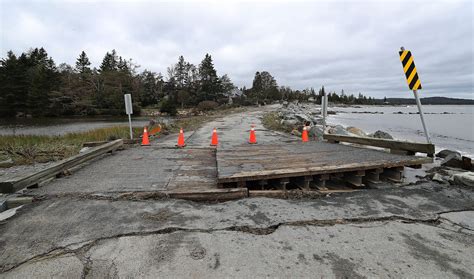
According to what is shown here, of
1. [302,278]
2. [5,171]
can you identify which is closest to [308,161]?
[302,278]

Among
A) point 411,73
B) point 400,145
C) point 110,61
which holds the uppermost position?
point 110,61

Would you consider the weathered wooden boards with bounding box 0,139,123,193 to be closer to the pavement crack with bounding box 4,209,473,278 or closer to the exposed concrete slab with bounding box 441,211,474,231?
the pavement crack with bounding box 4,209,473,278

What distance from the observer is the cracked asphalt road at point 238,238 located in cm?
226

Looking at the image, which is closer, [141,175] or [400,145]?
[141,175]

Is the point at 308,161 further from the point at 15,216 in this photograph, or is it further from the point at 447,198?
Result: the point at 15,216

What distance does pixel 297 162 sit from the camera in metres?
5.47

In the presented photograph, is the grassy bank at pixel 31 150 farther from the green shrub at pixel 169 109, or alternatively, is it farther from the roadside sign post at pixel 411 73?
the green shrub at pixel 169 109

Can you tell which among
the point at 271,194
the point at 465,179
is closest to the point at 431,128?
the point at 465,179

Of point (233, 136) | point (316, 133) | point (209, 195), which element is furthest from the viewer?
point (316, 133)

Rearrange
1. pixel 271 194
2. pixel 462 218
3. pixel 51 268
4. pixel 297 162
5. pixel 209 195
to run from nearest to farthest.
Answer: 1. pixel 51 268
2. pixel 462 218
3. pixel 209 195
4. pixel 271 194
5. pixel 297 162

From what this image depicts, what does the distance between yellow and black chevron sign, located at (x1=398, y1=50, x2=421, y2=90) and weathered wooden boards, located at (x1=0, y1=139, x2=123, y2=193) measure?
28.3 ft

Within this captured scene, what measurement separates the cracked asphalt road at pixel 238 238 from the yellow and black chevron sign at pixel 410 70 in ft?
10.6

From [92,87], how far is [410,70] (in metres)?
56.6

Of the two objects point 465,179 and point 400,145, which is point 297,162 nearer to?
point 400,145
